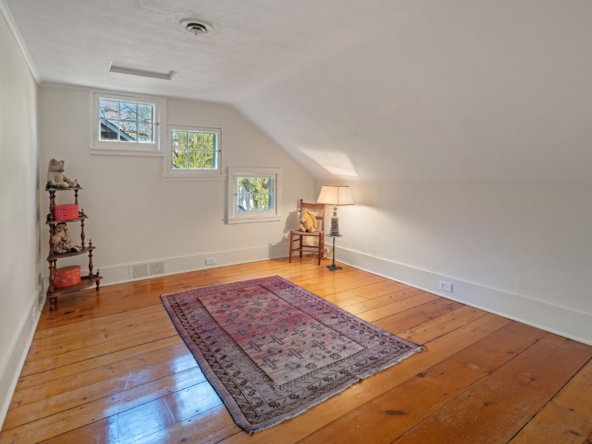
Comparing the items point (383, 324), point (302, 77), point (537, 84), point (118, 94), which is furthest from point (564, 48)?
point (118, 94)

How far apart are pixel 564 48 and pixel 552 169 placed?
122cm

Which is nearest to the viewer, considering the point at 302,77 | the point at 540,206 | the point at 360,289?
the point at 540,206

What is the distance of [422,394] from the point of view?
2.14 metres

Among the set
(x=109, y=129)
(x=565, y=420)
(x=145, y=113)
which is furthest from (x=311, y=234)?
(x=565, y=420)

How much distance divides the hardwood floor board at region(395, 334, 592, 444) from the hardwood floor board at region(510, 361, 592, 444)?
1.4 inches

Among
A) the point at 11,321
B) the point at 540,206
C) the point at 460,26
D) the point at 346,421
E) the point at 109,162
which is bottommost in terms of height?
the point at 346,421

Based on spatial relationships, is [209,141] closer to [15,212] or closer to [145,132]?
[145,132]

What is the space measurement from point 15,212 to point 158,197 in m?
2.05

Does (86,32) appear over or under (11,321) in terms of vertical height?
over

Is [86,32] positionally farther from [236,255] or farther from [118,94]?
[236,255]

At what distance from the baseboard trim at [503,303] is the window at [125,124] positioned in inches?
132

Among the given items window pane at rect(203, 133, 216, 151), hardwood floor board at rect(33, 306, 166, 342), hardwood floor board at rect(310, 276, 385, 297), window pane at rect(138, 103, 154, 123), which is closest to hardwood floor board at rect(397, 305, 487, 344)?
hardwood floor board at rect(310, 276, 385, 297)

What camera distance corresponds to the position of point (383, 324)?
10.3 ft

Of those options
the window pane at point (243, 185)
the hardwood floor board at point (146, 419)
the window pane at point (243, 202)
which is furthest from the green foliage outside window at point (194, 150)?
the hardwood floor board at point (146, 419)
